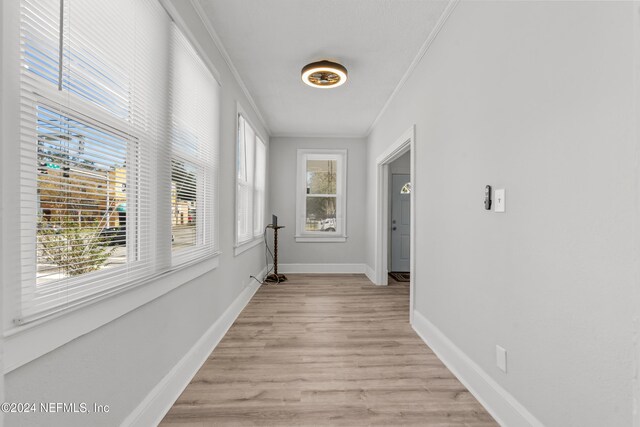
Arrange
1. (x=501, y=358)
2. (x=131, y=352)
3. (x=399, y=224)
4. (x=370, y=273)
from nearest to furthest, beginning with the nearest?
(x=131, y=352) < (x=501, y=358) < (x=370, y=273) < (x=399, y=224)

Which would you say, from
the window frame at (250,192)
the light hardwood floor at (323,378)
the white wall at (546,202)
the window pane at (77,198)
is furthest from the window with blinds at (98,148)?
the white wall at (546,202)

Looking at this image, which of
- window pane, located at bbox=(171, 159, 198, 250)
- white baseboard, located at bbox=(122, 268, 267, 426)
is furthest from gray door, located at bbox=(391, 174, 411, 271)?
window pane, located at bbox=(171, 159, 198, 250)

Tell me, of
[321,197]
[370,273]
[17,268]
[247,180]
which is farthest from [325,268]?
[17,268]

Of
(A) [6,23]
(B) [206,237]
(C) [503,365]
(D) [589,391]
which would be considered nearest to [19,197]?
(A) [6,23]

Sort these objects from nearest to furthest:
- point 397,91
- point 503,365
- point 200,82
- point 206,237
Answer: point 503,365 → point 200,82 → point 206,237 → point 397,91

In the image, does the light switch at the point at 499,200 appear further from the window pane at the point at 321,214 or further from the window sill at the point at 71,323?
the window pane at the point at 321,214

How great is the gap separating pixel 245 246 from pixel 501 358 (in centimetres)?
274

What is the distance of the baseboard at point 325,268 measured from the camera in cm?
531

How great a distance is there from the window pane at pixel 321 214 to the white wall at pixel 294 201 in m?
0.27

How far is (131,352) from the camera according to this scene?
1.34 meters

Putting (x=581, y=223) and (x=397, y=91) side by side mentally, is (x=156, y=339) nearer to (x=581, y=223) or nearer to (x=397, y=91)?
(x=581, y=223)

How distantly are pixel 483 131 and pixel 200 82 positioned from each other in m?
1.97

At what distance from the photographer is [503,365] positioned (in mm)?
1498

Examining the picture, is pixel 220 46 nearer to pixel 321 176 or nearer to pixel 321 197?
pixel 321 176
